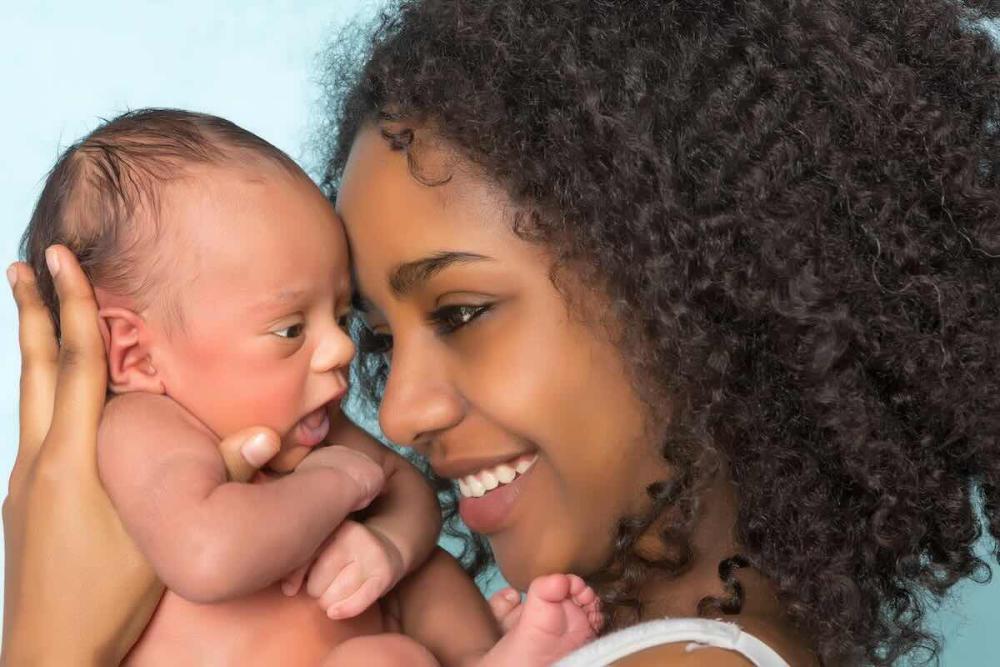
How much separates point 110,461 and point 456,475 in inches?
20.1

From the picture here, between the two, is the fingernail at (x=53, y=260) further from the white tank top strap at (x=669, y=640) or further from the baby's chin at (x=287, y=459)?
A: the white tank top strap at (x=669, y=640)

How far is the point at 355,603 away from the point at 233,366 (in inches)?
14.4

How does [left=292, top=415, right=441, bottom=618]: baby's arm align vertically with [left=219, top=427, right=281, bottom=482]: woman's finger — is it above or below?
below

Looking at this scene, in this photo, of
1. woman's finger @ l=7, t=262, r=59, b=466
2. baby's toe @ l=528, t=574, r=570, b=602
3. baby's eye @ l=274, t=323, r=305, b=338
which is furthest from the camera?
woman's finger @ l=7, t=262, r=59, b=466

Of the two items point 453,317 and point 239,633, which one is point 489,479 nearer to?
point 453,317

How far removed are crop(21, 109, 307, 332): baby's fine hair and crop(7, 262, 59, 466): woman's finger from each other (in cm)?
7

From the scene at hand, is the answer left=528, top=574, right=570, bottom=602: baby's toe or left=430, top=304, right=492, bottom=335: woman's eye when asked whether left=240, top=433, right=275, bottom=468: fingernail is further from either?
left=528, top=574, right=570, bottom=602: baby's toe

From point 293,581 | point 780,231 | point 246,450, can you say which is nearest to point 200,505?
point 246,450

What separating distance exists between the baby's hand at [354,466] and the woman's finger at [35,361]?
40cm

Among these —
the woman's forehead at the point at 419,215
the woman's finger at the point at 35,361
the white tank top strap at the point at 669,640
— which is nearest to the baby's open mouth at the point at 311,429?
the woman's forehead at the point at 419,215

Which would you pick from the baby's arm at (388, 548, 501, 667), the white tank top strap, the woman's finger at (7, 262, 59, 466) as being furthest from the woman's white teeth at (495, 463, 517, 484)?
the woman's finger at (7, 262, 59, 466)

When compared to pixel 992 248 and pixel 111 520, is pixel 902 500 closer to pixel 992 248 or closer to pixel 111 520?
pixel 992 248

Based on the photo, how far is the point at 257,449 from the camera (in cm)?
196

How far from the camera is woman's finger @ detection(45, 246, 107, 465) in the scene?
6.51 feet
